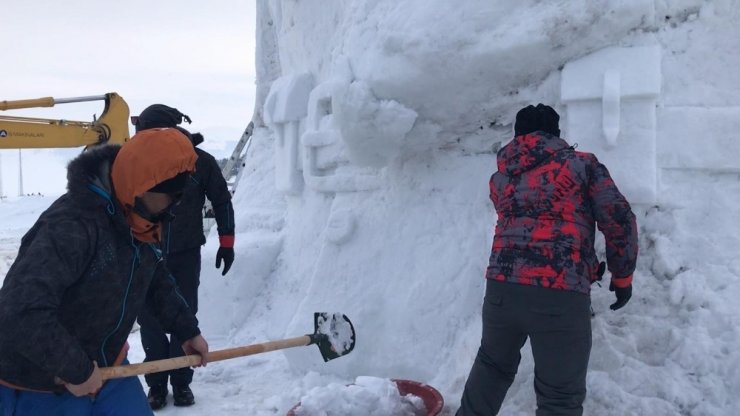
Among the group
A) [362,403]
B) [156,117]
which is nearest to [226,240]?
[156,117]

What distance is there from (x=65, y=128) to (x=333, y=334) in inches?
189

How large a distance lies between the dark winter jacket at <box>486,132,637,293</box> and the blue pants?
1.44 m

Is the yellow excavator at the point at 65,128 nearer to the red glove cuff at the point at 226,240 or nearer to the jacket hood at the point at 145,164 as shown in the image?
the red glove cuff at the point at 226,240

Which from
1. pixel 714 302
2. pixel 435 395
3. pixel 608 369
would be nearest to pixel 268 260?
pixel 435 395

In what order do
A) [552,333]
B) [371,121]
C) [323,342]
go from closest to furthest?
[552,333] < [323,342] < [371,121]

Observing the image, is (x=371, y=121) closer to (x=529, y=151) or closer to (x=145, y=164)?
(x=529, y=151)

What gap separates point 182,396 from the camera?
12.1 feet

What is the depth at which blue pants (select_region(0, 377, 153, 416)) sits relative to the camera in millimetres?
1924

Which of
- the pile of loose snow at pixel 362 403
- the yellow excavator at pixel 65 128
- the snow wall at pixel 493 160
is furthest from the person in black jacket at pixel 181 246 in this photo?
the yellow excavator at pixel 65 128

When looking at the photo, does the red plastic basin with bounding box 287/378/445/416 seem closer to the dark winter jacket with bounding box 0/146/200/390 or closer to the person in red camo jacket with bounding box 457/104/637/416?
the person in red camo jacket with bounding box 457/104/637/416

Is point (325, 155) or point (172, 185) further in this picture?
point (325, 155)

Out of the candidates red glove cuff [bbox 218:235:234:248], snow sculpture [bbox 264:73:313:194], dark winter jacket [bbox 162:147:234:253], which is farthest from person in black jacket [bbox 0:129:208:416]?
snow sculpture [bbox 264:73:313:194]

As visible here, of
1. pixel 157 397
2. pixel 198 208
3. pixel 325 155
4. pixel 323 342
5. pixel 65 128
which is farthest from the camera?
pixel 65 128

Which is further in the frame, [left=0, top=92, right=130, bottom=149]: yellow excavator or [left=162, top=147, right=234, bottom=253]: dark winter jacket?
[left=0, top=92, right=130, bottom=149]: yellow excavator
